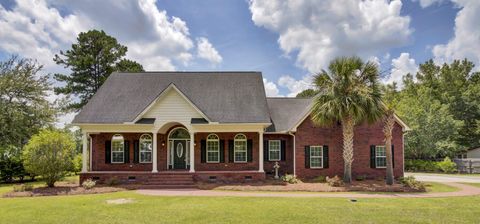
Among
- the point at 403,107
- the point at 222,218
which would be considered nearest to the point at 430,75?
the point at 403,107

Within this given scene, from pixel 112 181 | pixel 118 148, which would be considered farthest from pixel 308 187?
pixel 118 148

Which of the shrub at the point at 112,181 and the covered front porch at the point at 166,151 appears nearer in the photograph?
the shrub at the point at 112,181

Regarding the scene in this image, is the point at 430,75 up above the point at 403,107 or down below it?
above

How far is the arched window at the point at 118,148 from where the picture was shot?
22609 millimetres

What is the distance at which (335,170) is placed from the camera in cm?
2211

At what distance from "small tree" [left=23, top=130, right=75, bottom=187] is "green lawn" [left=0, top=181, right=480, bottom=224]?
3.99m

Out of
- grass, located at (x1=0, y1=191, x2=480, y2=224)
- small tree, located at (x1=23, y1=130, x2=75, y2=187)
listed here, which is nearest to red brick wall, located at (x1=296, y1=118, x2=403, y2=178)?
grass, located at (x1=0, y1=191, x2=480, y2=224)

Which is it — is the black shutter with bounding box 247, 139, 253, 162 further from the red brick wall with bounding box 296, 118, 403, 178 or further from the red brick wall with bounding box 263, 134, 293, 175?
the red brick wall with bounding box 296, 118, 403, 178

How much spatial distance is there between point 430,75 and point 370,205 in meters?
45.0

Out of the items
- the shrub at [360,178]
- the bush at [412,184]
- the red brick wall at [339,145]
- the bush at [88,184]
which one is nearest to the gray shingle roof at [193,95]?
the red brick wall at [339,145]

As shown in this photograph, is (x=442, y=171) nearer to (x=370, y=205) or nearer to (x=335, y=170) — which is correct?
(x=335, y=170)

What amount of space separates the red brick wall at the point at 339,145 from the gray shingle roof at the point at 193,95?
116 inches

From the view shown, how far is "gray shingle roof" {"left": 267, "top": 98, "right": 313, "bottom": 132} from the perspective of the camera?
2325 centimetres

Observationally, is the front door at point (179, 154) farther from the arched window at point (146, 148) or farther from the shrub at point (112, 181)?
the shrub at point (112, 181)
